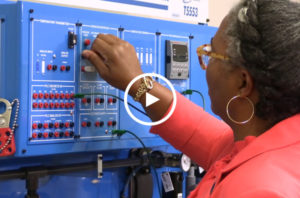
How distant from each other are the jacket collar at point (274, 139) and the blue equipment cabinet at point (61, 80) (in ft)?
1.83

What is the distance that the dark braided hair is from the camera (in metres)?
0.89

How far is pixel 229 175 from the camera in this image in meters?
0.90

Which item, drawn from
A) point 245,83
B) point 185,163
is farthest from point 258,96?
point 185,163

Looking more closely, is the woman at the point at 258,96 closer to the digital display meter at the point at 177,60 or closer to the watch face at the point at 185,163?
the digital display meter at the point at 177,60

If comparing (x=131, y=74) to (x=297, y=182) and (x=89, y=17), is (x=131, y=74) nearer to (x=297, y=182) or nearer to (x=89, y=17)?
(x=89, y=17)

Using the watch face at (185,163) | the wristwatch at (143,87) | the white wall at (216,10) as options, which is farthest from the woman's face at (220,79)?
the white wall at (216,10)

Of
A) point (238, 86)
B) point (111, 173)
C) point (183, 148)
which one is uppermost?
point (238, 86)

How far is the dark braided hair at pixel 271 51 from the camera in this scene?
2.92ft

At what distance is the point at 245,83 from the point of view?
3.24 ft

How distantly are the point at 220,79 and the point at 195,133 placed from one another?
0.37 metres

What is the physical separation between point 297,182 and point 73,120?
0.77 metres

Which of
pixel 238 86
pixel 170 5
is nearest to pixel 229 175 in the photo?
pixel 238 86
